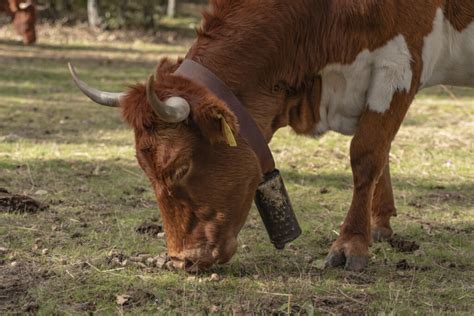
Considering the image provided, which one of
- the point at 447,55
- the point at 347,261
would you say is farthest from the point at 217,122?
the point at 447,55

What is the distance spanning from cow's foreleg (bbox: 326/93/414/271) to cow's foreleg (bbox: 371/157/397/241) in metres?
0.70

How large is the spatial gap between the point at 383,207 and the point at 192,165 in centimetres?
184

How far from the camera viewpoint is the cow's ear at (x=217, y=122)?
4484 mm

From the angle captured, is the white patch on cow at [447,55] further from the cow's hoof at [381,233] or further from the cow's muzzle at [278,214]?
the cow's muzzle at [278,214]

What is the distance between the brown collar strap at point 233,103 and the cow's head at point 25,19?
16201mm

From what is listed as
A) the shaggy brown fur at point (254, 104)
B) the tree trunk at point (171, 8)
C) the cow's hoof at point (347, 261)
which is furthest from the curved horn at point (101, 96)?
the tree trunk at point (171, 8)

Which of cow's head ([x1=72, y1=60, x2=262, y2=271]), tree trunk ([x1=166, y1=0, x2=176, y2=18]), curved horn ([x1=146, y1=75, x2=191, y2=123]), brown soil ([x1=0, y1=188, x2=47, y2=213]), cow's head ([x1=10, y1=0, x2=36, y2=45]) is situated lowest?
tree trunk ([x1=166, y1=0, x2=176, y2=18])

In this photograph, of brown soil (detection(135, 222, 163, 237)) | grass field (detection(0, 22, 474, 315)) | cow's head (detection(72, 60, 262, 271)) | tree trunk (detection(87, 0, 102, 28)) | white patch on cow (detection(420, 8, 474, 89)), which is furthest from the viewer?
tree trunk (detection(87, 0, 102, 28))

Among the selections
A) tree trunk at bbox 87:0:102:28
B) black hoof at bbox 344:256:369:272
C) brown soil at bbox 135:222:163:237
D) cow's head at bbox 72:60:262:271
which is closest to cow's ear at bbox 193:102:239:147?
cow's head at bbox 72:60:262:271

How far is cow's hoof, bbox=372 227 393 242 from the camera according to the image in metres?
5.80

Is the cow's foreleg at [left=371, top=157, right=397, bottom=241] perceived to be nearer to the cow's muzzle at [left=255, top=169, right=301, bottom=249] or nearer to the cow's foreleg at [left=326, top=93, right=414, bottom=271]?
the cow's foreleg at [left=326, top=93, right=414, bottom=271]

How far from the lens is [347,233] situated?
17.0 feet

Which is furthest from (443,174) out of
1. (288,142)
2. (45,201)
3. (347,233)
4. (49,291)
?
(49,291)

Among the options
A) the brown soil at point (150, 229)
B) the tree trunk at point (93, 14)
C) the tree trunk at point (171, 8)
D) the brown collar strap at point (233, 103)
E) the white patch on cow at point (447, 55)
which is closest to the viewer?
the brown collar strap at point (233, 103)
